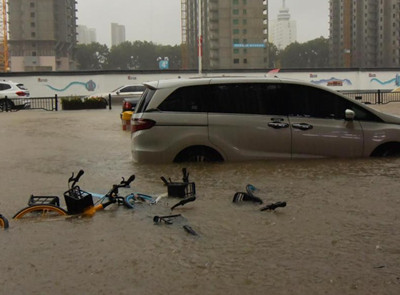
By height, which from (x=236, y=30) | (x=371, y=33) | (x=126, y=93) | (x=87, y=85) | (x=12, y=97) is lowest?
(x=12, y=97)

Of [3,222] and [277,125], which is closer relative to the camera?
[3,222]

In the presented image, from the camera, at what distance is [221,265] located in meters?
4.27

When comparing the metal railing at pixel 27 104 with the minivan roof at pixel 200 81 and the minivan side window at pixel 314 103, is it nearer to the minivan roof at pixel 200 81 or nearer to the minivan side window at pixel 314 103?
the minivan roof at pixel 200 81

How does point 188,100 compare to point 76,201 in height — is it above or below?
Answer: above

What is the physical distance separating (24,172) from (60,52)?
116m

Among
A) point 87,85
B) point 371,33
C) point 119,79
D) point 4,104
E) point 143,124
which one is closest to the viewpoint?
point 143,124

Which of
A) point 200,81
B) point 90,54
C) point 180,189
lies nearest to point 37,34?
point 90,54

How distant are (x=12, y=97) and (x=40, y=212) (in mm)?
25614

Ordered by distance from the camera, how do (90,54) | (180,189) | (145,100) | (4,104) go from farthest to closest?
(90,54), (4,104), (145,100), (180,189)

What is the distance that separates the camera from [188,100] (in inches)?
344

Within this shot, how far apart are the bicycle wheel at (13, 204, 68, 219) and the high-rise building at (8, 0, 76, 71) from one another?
110813mm

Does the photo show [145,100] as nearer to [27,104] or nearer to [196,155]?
[196,155]

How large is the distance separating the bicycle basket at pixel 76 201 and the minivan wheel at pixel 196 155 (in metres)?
2.96

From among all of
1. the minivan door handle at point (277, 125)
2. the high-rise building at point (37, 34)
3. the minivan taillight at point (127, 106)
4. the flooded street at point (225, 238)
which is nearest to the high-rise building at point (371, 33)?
the high-rise building at point (37, 34)
